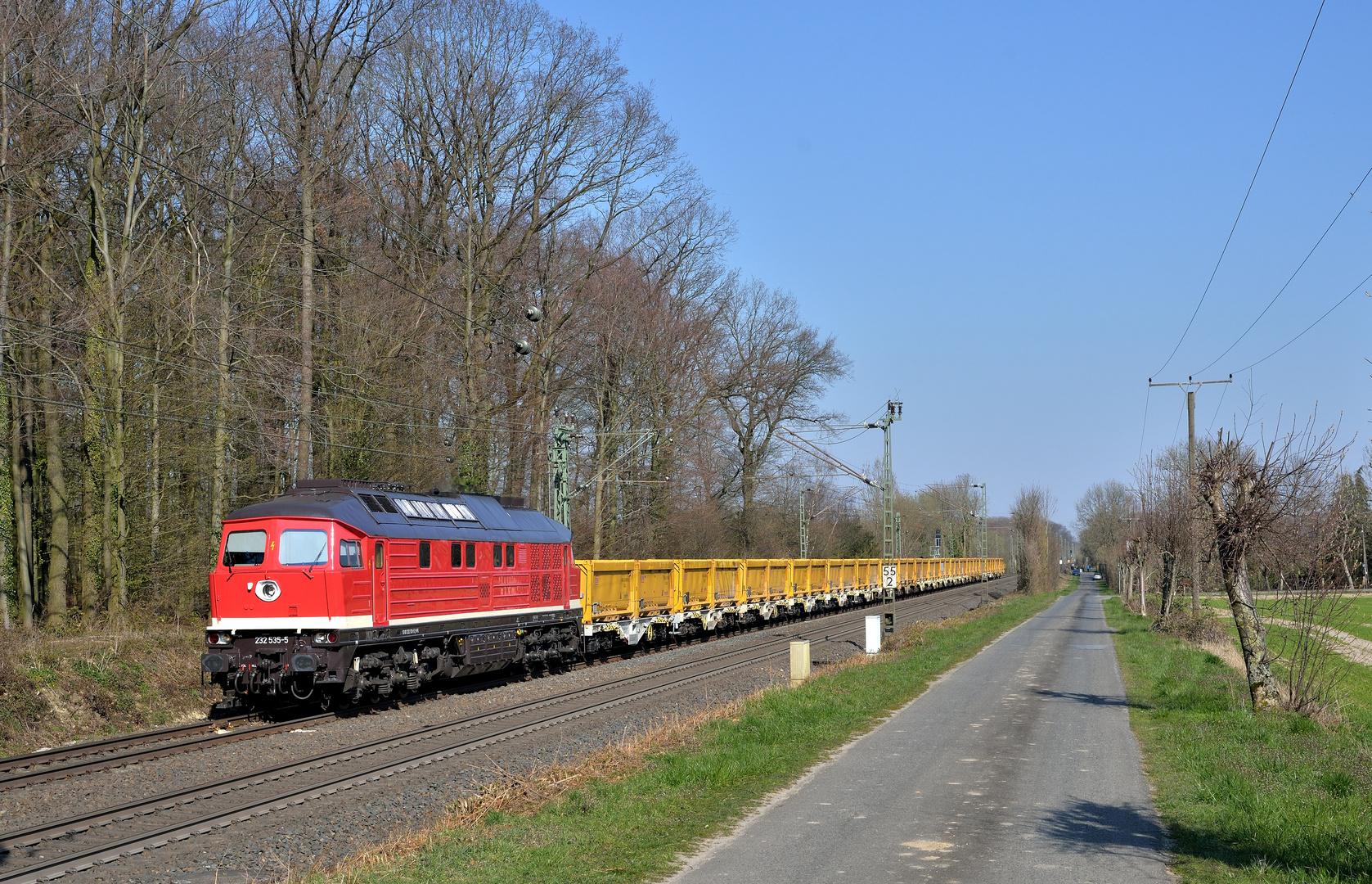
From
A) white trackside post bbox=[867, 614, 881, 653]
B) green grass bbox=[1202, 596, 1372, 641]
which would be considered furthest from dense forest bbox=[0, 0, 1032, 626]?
green grass bbox=[1202, 596, 1372, 641]

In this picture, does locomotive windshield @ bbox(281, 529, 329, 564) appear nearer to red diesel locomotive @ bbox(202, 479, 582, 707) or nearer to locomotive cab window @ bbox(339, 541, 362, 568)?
red diesel locomotive @ bbox(202, 479, 582, 707)

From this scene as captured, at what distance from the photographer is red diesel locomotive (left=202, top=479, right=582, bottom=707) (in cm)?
1741

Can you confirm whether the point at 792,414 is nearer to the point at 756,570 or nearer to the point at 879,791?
the point at 756,570

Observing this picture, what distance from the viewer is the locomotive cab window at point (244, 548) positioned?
17969 millimetres

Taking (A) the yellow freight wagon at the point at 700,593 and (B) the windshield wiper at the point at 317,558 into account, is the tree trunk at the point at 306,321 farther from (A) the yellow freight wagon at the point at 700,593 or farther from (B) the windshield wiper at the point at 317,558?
(B) the windshield wiper at the point at 317,558

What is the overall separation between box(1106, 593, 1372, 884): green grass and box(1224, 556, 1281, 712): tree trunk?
0.38 m

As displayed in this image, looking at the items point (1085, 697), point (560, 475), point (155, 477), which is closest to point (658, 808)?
point (1085, 697)

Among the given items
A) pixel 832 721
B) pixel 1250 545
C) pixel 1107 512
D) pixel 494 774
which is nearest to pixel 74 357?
pixel 494 774

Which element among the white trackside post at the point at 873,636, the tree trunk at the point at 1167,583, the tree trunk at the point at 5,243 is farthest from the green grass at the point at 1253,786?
the tree trunk at the point at 5,243

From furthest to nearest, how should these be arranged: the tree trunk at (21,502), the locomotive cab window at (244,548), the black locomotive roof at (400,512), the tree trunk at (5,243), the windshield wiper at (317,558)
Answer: the tree trunk at (21,502)
the tree trunk at (5,243)
the black locomotive roof at (400,512)
the locomotive cab window at (244,548)
the windshield wiper at (317,558)

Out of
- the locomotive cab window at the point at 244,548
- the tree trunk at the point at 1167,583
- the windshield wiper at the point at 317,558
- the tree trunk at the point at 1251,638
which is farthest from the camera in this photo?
the tree trunk at the point at 1167,583

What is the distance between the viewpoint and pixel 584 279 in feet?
144

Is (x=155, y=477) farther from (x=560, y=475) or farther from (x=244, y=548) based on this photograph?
(x=560, y=475)

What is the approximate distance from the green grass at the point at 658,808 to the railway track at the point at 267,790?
2.76 m
